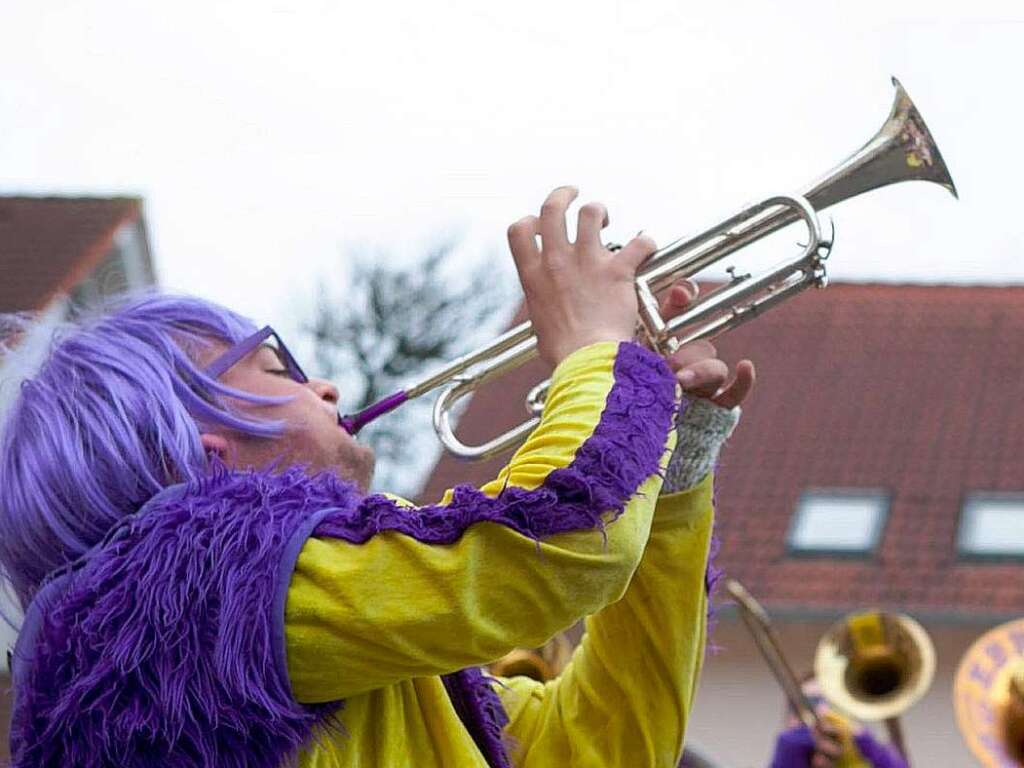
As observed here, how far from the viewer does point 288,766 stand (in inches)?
77.4

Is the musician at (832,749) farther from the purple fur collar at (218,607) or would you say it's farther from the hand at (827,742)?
the purple fur collar at (218,607)

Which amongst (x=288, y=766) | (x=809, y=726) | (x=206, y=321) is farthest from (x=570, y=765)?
(x=809, y=726)

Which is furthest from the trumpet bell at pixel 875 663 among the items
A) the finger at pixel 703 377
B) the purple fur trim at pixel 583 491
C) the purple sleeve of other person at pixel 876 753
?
the purple fur trim at pixel 583 491

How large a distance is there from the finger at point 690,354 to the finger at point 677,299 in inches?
1.8

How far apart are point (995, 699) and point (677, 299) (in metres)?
6.55

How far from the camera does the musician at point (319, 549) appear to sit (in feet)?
6.26

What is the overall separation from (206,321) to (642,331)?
539 millimetres

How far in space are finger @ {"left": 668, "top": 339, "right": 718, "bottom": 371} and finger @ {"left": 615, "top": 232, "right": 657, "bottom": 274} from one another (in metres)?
Answer: 0.22

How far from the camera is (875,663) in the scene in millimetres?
8734

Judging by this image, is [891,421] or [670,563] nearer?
[670,563]

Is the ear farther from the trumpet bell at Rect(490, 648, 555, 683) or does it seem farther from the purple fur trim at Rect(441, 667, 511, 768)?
the trumpet bell at Rect(490, 648, 555, 683)

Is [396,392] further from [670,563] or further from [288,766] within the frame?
[288,766]

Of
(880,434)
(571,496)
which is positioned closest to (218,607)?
(571,496)

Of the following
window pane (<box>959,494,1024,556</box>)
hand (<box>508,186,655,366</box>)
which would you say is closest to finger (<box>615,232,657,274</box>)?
hand (<box>508,186,655,366</box>)
